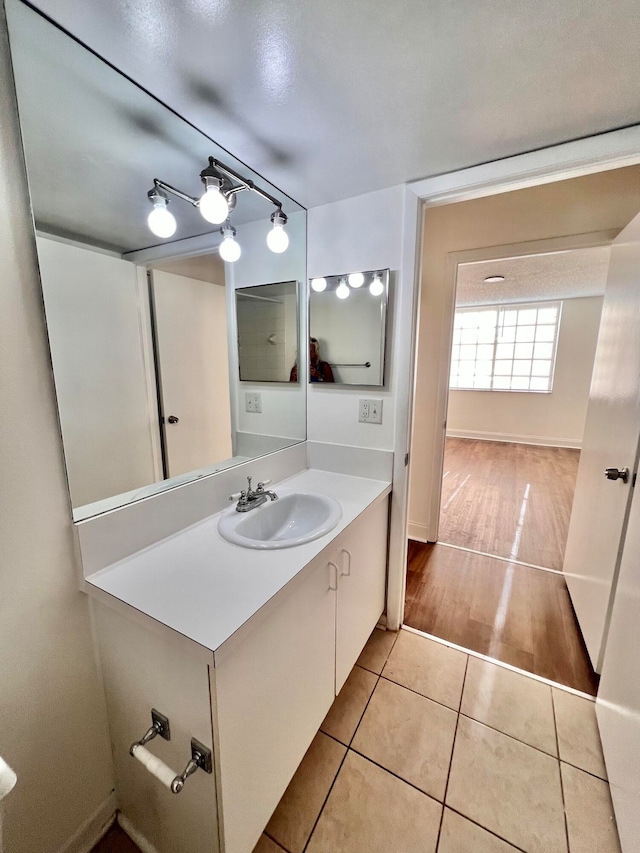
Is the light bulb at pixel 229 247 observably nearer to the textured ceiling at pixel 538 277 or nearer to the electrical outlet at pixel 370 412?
the electrical outlet at pixel 370 412

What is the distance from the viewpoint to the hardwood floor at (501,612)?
157cm

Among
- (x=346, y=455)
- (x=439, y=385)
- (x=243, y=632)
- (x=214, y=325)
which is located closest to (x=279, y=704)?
(x=243, y=632)

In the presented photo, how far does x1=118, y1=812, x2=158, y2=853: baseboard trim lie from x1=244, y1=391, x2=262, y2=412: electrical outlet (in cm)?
141

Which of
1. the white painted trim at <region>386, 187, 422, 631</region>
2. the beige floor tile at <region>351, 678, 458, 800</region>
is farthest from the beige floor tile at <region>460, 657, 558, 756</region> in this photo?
the white painted trim at <region>386, 187, 422, 631</region>

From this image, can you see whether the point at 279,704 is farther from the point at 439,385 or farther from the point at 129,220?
the point at 439,385

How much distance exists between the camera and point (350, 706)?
135cm

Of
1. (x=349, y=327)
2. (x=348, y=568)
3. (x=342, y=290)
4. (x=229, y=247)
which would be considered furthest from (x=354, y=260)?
(x=348, y=568)

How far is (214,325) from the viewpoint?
1367 mm

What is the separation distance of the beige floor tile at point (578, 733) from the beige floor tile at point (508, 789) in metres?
0.09

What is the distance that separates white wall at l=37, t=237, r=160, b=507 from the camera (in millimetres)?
862

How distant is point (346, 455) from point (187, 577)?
95cm

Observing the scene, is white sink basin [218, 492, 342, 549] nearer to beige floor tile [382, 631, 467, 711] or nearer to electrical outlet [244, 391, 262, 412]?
electrical outlet [244, 391, 262, 412]

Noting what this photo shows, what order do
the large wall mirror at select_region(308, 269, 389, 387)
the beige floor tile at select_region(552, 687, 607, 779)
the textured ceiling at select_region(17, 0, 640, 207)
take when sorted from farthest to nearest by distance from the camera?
the large wall mirror at select_region(308, 269, 389, 387) → the beige floor tile at select_region(552, 687, 607, 779) → the textured ceiling at select_region(17, 0, 640, 207)

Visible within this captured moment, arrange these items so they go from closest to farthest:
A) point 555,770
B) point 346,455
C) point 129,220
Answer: point 129,220 → point 555,770 → point 346,455
